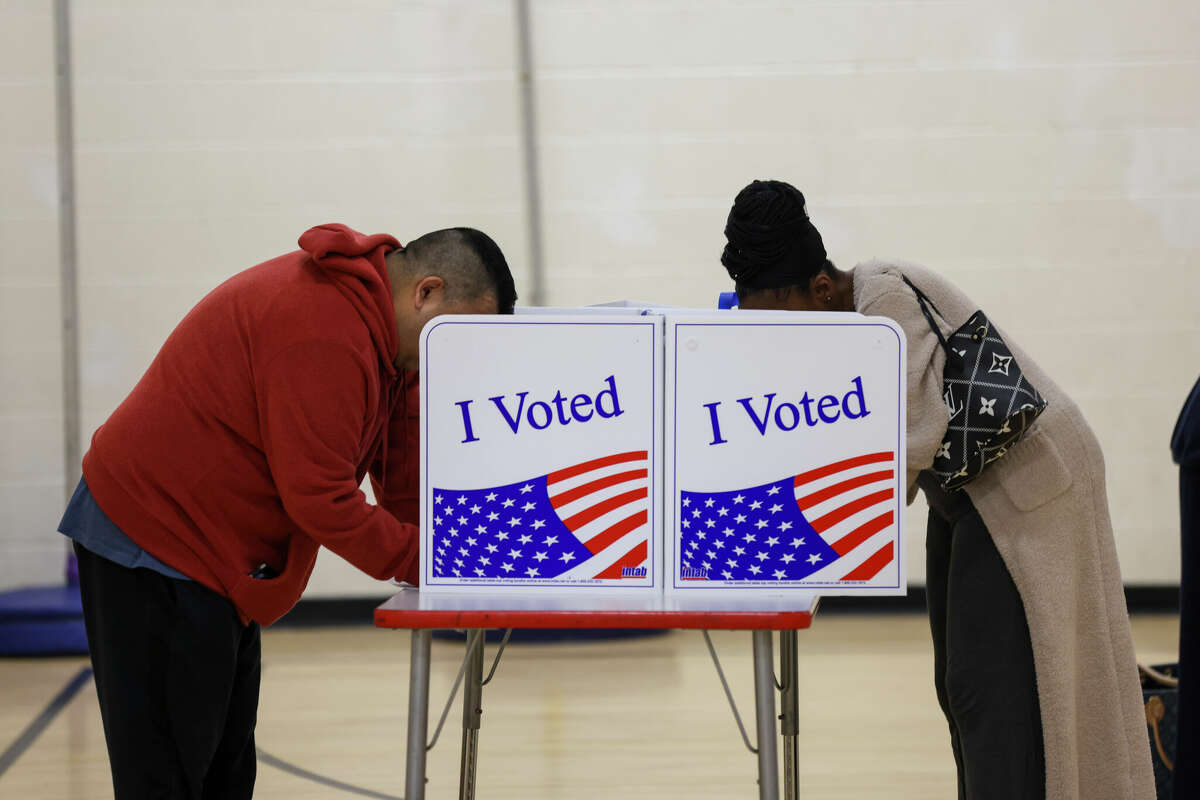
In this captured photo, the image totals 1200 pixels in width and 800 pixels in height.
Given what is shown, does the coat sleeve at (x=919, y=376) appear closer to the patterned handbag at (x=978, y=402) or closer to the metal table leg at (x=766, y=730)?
the patterned handbag at (x=978, y=402)

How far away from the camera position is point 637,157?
14.1 ft

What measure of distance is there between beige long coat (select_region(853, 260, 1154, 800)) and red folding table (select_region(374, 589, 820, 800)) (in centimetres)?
38

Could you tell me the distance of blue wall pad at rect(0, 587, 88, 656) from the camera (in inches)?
155

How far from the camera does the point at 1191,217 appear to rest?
421 cm

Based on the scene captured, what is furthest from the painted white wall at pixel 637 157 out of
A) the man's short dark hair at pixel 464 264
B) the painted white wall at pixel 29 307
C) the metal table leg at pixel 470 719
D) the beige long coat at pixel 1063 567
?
the man's short dark hair at pixel 464 264

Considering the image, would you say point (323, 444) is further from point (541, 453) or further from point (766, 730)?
point (766, 730)

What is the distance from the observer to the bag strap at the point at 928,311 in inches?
61.9

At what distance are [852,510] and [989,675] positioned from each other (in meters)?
0.37

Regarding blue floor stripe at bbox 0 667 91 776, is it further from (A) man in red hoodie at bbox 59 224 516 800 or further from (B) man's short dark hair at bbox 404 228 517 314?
(B) man's short dark hair at bbox 404 228 517 314

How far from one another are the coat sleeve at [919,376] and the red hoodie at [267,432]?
0.61 m

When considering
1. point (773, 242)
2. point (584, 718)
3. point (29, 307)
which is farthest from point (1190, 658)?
point (29, 307)

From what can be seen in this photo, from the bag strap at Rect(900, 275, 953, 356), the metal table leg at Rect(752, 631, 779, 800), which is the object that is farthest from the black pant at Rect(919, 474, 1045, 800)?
the metal table leg at Rect(752, 631, 779, 800)

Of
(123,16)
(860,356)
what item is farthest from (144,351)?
(860,356)

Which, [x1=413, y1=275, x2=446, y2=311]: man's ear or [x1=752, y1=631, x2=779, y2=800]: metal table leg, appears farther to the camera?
[x1=413, y1=275, x2=446, y2=311]: man's ear
